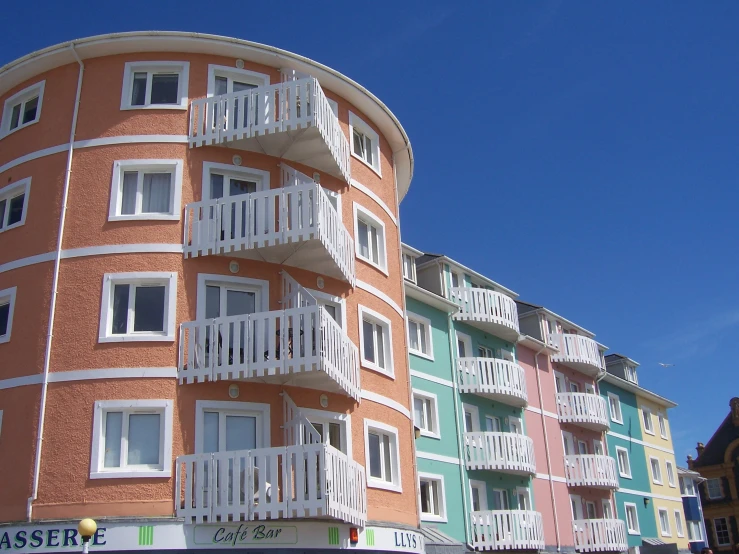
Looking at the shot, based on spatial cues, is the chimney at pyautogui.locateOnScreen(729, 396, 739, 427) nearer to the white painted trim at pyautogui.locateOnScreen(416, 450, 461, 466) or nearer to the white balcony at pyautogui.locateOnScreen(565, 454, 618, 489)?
the white balcony at pyautogui.locateOnScreen(565, 454, 618, 489)

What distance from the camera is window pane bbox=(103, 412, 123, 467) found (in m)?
19.2

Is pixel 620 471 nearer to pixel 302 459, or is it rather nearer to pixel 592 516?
Result: pixel 592 516

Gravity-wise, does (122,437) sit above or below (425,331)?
below

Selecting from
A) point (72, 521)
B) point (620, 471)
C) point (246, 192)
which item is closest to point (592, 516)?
point (620, 471)

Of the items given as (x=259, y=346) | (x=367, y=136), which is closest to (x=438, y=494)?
(x=367, y=136)

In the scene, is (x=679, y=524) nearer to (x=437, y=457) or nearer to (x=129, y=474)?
(x=437, y=457)

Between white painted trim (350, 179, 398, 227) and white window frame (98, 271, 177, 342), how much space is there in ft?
22.9

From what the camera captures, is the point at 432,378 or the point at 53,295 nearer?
the point at 53,295

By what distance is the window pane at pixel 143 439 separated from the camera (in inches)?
757

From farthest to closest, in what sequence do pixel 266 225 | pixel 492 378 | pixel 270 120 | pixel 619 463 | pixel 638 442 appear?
1. pixel 638 442
2. pixel 619 463
3. pixel 492 378
4. pixel 270 120
5. pixel 266 225

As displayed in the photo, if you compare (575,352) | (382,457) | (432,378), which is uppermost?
(575,352)

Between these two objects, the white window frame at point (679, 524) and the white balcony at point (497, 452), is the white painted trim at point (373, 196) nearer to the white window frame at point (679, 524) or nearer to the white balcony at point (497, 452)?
the white balcony at point (497, 452)

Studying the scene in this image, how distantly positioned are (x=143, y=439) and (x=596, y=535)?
25.6 m

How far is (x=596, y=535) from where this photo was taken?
38.9 m
